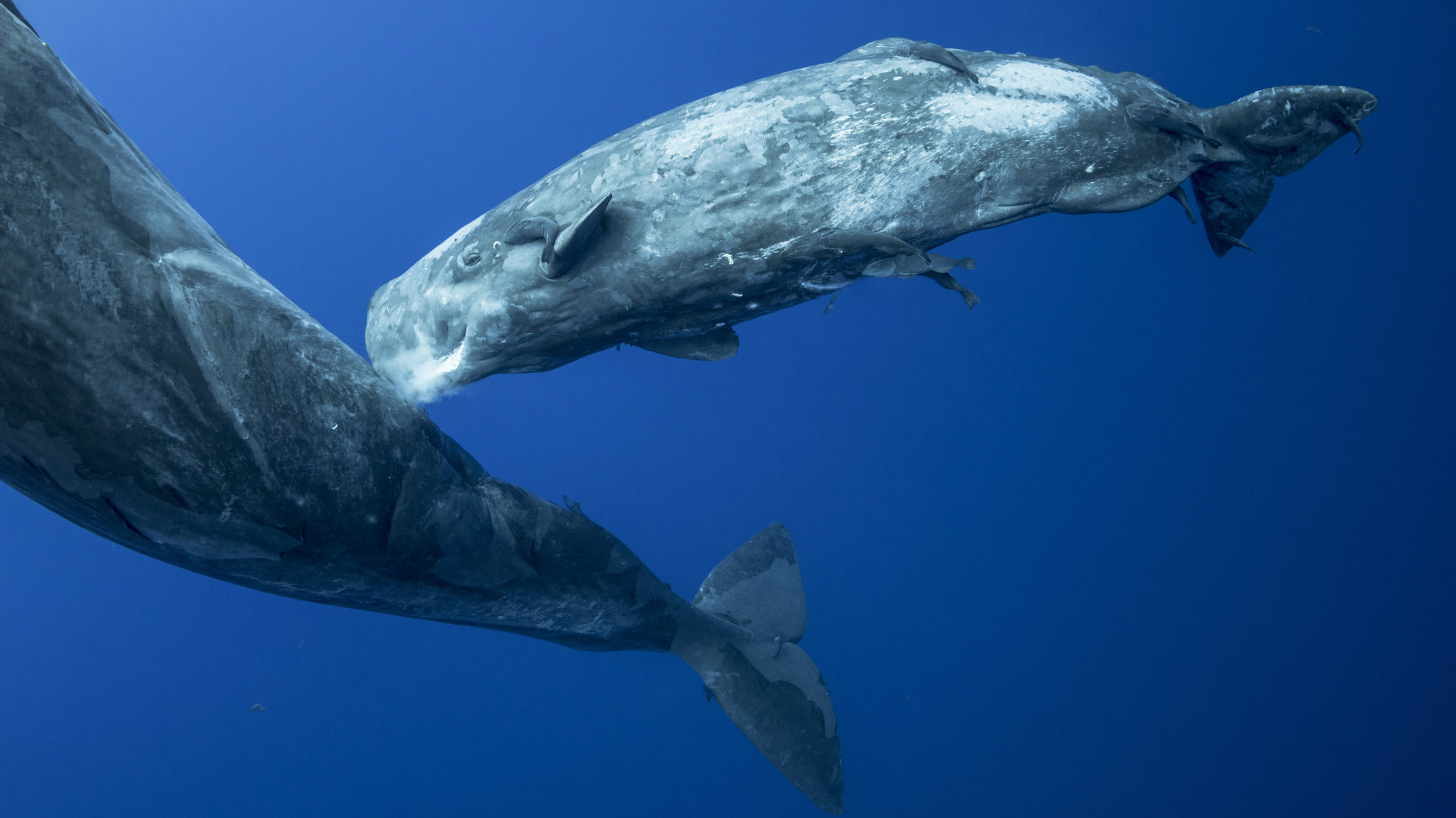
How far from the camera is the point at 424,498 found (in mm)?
3174

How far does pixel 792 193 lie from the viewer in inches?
128

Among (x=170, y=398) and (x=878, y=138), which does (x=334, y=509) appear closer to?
(x=170, y=398)

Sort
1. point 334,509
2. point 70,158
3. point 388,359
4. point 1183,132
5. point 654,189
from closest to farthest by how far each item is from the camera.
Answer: point 70,158 < point 334,509 < point 654,189 < point 1183,132 < point 388,359

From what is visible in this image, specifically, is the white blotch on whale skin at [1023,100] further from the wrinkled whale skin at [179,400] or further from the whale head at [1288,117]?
the wrinkled whale skin at [179,400]

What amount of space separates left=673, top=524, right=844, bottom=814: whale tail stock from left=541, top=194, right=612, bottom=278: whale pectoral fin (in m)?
2.63

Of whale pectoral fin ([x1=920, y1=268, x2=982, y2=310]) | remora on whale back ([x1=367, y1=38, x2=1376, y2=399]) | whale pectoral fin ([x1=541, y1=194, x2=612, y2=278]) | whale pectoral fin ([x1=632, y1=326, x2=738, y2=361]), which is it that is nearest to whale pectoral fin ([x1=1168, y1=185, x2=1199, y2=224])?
remora on whale back ([x1=367, y1=38, x2=1376, y2=399])

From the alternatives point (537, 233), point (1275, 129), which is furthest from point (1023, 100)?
point (537, 233)

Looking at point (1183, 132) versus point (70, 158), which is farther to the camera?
point (1183, 132)

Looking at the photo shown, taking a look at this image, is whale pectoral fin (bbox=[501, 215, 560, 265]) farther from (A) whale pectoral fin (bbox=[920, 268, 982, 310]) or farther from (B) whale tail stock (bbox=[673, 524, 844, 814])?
(B) whale tail stock (bbox=[673, 524, 844, 814])

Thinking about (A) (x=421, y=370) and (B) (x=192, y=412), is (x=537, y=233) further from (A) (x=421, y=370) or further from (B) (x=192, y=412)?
(B) (x=192, y=412)

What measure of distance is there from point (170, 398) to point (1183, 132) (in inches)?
167

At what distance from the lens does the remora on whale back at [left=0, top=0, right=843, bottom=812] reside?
7.36ft

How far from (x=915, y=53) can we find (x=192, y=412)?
326 centimetres

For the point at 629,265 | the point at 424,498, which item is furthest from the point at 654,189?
the point at 424,498
